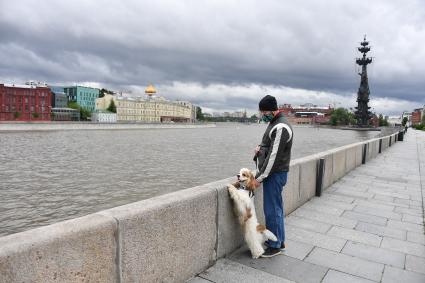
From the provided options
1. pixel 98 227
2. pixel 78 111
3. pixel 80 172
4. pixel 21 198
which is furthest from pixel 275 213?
pixel 78 111

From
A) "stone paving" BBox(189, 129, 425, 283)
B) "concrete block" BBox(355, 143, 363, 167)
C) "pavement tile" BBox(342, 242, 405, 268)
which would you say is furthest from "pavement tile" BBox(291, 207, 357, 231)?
"concrete block" BBox(355, 143, 363, 167)

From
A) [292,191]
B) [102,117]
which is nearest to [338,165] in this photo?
[292,191]

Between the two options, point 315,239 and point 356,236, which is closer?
point 315,239

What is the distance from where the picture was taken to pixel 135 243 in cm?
309

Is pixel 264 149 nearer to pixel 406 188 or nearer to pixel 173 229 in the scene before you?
pixel 173 229

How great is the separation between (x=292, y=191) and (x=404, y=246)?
76.4 inches

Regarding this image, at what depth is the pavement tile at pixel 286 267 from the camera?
13.0 ft

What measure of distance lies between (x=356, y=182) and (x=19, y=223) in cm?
971

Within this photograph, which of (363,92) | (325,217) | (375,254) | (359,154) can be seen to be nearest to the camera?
(375,254)

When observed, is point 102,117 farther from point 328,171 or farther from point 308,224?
point 308,224

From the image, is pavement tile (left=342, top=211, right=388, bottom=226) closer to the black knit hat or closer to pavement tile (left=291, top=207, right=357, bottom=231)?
pavement tile (left=291, top=207, right=357, bottom=231)

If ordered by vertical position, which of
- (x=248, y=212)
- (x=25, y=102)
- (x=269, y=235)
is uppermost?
(x=25, y=102)

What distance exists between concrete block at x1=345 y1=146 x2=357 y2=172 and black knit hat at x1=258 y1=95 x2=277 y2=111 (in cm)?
800

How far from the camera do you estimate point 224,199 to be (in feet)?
14.2
